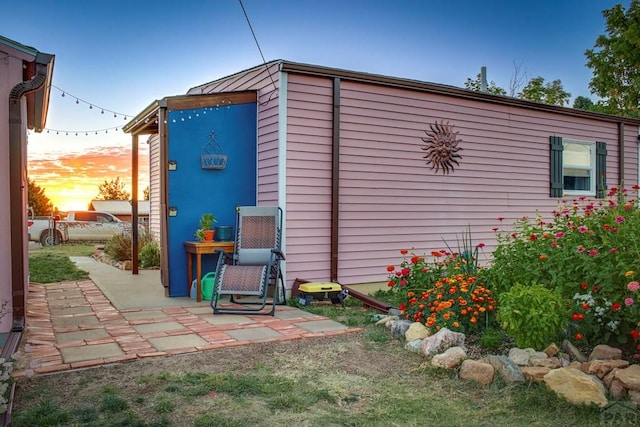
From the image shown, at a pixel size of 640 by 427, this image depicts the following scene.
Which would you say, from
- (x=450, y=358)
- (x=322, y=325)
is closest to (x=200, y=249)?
(x=322, y=325)

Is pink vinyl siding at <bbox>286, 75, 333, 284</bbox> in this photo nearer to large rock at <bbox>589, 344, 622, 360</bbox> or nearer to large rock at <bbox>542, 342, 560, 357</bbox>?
large rock at <bbox>542, 342, 560, 357</bbox>

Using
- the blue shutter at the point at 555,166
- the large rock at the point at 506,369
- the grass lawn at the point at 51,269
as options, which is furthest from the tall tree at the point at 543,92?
the large rock at the point at 506,369

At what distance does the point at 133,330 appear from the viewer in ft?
15.0

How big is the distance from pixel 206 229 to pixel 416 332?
119 inches

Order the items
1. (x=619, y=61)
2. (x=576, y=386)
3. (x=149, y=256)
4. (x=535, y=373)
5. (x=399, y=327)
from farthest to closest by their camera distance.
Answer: (x=619, y=61)
(x=149, y=256)
(x=399, y=327)
(x=535, y=373)
(x=576, y=386)

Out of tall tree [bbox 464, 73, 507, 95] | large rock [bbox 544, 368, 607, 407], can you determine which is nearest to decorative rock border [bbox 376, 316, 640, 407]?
large rock [bbox 544, 368, 607, 407]

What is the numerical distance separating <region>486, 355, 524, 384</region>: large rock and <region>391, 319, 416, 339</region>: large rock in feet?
3.36

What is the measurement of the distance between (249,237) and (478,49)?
861cm

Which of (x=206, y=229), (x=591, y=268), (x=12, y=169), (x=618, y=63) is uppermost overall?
(x=618, y=63)

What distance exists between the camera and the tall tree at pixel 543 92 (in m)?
18.4

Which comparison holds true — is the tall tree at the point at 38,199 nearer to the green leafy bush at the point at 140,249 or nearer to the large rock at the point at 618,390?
the green leafy bush at the point at 140,249

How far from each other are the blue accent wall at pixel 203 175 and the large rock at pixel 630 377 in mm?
4639

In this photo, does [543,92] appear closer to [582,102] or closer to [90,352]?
[582,102]

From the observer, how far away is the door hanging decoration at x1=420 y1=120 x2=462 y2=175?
734 centimetres
